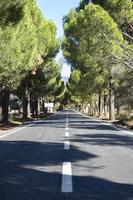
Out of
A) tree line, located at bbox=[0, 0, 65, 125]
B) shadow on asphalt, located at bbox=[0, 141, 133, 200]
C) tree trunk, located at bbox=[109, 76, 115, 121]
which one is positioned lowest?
shadow on asphalt, located at bbox=[0, 141, 133, 200]

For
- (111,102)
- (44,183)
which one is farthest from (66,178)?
(111,102)

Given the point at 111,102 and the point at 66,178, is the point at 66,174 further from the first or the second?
the point at 111,102

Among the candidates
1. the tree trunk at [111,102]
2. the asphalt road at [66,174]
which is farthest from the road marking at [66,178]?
the tree trunk at [111,102]

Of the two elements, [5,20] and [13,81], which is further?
[13,81]

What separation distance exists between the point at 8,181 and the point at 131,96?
3789 cm

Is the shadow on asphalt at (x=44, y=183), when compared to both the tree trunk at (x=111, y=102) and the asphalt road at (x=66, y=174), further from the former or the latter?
the tree trunk at (x=111, y=102)

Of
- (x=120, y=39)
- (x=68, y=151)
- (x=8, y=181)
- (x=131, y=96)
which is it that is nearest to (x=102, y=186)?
(x=8, y=181)

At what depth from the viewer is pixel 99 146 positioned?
17922mm

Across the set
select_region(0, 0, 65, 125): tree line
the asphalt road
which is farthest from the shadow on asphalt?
Result: select_region(0, 0, 65, 125): tree line

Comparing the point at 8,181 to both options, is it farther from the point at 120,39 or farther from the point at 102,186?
the point at 120,39

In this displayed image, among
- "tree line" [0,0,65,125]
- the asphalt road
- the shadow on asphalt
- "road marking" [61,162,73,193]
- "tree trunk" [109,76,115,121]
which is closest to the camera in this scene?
the shadow on asphalt

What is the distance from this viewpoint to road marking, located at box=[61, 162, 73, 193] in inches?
358

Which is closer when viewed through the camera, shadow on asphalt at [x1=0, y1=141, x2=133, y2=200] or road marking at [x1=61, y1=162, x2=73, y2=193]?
shadow on asphalt at [x1=0, y1=141, x2=133, y2=200]

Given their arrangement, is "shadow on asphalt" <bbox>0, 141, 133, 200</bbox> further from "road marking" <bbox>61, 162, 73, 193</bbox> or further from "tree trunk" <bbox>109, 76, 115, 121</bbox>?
"tree trunk" <bbox>109, 76, 115, 121</bbox>
